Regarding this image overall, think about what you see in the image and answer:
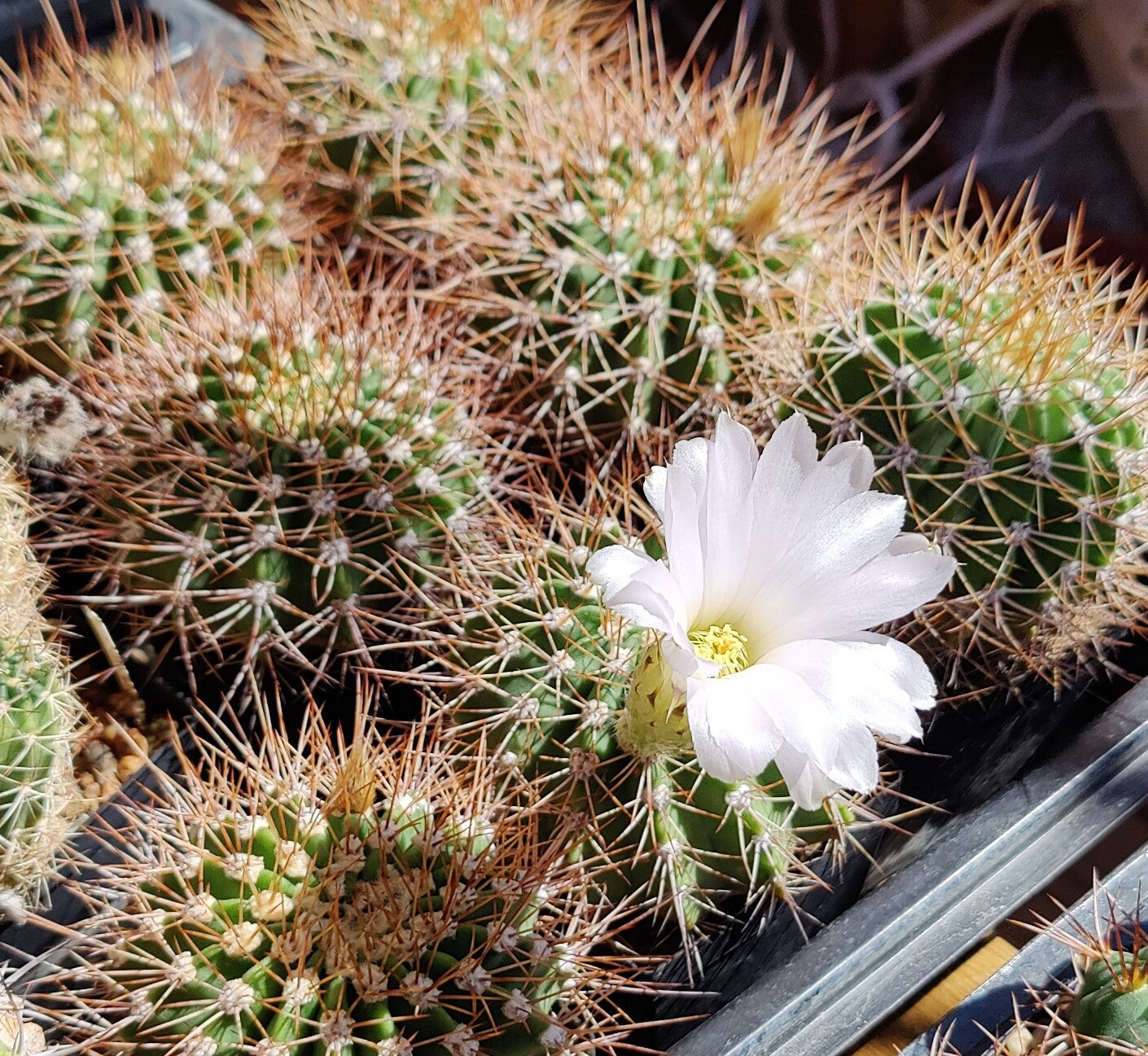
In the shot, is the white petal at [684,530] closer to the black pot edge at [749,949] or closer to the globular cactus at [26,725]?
the black pot edge at [749,949]

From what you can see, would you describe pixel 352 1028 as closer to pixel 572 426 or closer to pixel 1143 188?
pixel 572 426

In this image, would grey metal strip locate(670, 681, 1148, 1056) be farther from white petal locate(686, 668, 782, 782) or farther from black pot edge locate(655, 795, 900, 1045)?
white petal locate(686, 668, 782, 782)

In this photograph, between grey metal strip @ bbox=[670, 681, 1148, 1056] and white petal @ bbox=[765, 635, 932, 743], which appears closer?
white petal @ bbox=[765, 635, 932, 743]

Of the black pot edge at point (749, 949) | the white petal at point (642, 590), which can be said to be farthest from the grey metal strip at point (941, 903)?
the white petal at point (642, 590)

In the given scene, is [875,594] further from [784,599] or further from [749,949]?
[749,949]

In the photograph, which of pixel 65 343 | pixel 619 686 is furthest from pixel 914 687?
pixel 65 343

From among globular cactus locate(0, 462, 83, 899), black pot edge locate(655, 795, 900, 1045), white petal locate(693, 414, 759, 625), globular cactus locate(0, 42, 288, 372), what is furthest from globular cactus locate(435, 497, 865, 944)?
globular cactus locate(0, 42, 288, 372)
